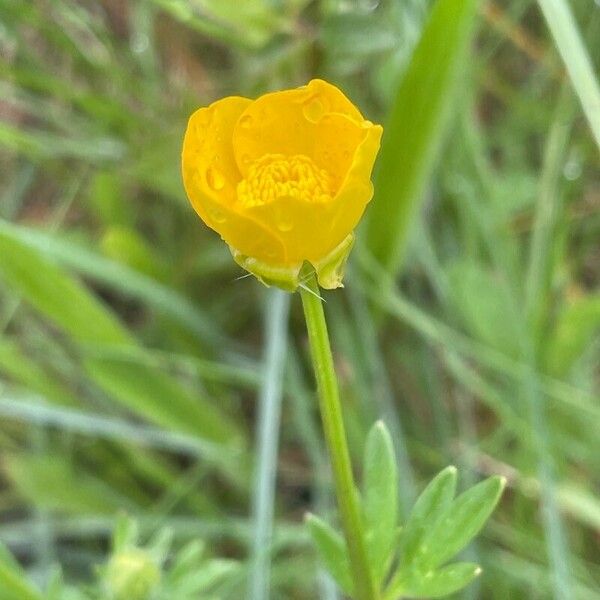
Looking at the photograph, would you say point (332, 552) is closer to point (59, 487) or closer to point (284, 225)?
point (284, 225)

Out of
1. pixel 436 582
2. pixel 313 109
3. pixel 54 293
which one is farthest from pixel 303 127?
pixel 54 293

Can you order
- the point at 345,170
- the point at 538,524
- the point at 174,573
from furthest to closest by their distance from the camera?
the point at 538,524 < the point at 174,573 < the point at 345,170

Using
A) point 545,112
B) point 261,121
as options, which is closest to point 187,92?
point 545,112

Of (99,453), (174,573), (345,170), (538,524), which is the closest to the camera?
(345,170)

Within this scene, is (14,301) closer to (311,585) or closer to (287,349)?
(287,349)

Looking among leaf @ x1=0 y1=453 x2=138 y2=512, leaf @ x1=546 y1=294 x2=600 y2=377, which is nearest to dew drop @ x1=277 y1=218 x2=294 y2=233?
leaf @ x1=546 y1=294 x2=600 y2=377

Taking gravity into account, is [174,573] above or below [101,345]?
below

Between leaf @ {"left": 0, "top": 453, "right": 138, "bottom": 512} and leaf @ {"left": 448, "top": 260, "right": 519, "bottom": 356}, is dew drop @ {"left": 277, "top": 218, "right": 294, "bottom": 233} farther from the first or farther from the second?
leaf @ {"left": 0, "top": 453, "right": 138, "bottom": 512}
